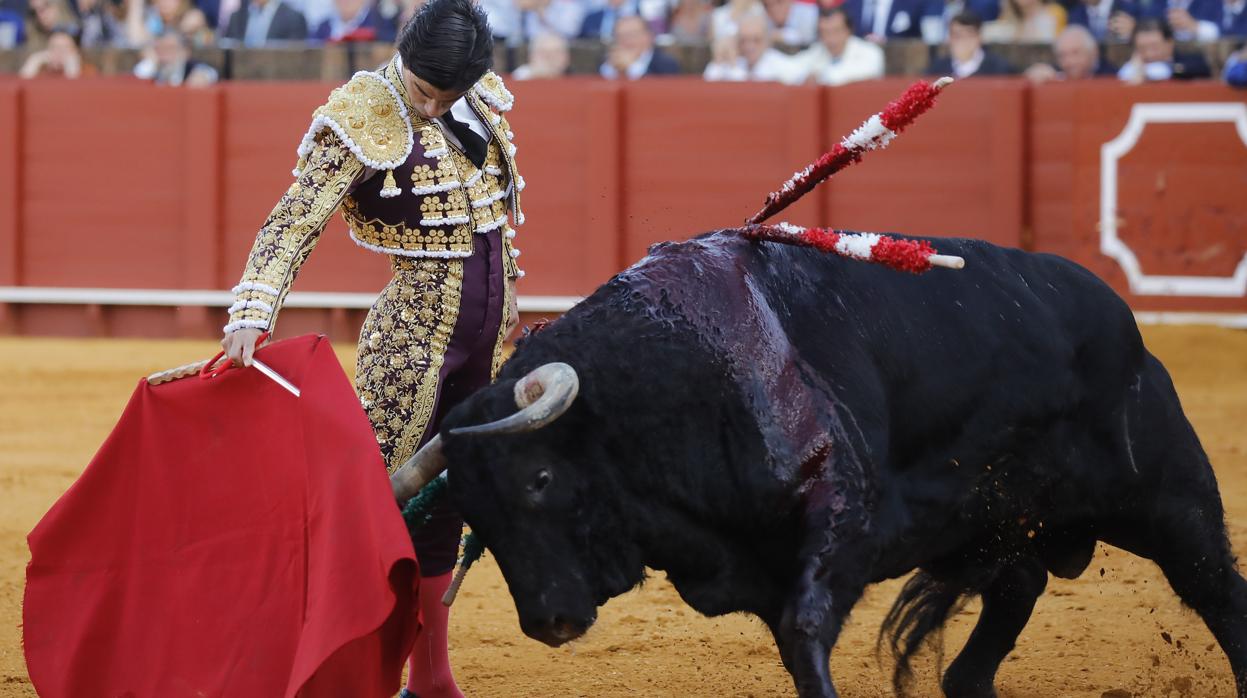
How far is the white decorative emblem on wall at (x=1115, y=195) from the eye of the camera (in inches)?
290

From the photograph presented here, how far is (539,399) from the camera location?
2.42 meters

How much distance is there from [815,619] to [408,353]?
2.65 feet

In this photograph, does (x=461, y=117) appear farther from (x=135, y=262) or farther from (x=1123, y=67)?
(x=135, y=262)

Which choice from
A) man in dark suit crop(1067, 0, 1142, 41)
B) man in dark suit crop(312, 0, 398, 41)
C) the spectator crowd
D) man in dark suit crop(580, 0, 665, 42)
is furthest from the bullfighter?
man in dark suit crop(312, 0, 398, 41)

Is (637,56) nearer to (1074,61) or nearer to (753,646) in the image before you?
(1074,61)

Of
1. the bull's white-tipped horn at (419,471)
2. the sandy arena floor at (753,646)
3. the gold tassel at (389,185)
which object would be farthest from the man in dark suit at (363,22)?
the bull's white-tipped horn at (419,471)

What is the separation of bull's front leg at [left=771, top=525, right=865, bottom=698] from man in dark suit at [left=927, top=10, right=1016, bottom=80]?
5.30 meters

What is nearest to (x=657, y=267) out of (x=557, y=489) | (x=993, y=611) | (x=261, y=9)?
(x=557, y=489)

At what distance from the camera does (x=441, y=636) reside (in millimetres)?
3010

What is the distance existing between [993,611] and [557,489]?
1.08m

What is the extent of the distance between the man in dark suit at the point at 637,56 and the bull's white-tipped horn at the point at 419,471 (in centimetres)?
581

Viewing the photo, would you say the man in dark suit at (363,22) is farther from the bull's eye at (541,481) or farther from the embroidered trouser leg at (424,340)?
the bull's eye at (541,481)

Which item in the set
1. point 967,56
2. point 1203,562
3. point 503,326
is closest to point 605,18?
point 967,56

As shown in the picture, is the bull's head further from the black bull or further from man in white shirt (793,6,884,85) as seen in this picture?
man in white shirt (793,6,884,85)
